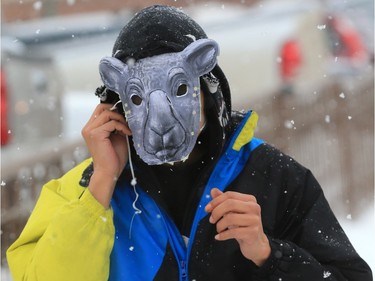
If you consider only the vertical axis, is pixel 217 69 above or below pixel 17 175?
above

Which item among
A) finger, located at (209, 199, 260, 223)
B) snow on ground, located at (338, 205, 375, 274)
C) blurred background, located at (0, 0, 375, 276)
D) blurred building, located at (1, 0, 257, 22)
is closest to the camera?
finger, located at (209, 199, 260, 223)

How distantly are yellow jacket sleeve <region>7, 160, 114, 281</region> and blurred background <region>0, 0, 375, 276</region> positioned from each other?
12.3ft

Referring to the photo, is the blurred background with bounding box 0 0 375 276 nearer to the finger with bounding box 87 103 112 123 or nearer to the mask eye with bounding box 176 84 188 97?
the finger with bounding box 87 103 112 123

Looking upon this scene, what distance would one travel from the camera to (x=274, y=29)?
1185 centimetres

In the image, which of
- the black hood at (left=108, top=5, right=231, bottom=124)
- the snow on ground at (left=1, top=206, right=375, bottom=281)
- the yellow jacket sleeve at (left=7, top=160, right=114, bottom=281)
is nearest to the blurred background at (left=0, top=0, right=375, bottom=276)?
the snow on ground at (left=1, top=206, right=375, bottom=281)

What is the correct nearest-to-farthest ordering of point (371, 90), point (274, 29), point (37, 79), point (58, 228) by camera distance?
point (58, 228), point (37, 79), point (371, 90), point (274, 29)

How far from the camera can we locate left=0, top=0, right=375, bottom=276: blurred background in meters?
6.66

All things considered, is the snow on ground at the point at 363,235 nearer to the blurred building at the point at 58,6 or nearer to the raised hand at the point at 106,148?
the raised hand at the point at 106,148

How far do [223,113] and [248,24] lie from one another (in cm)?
1012

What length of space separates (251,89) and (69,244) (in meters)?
9.00

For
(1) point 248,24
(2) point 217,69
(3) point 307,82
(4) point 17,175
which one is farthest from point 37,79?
(2) point 217,69

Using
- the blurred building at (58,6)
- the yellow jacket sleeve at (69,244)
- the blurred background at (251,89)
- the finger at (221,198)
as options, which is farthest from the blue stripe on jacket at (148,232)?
the blurred building at (58,6)

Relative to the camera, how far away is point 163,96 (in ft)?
7.40

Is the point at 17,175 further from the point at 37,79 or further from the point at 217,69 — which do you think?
the point at 217,69
